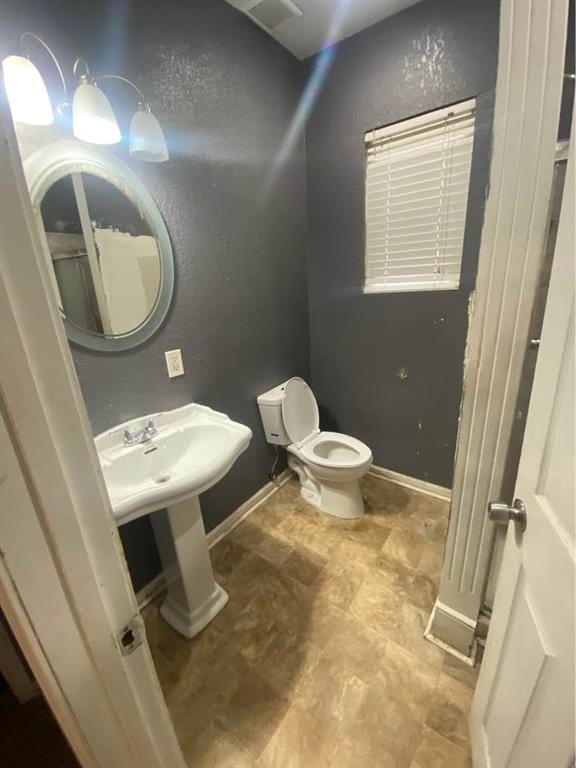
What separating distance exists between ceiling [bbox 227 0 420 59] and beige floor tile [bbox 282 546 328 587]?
103 inches

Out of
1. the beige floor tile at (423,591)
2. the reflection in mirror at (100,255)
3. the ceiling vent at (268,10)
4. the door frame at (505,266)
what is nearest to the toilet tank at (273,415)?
the reflection in mirror at (100,255)

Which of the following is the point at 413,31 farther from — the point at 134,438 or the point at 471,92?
the point at 134,438

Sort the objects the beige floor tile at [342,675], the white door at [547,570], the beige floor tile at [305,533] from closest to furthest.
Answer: the white door at [547,570], the beige floor tile at [342,675], the beige floor tile at [305,533]

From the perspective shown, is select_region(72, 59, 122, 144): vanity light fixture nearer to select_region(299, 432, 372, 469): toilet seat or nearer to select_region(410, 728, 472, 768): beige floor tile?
select_region(299, 432, 372, 469): toilet seat

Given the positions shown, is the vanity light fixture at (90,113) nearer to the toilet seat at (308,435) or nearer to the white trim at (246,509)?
the toilet seat at (308,435)

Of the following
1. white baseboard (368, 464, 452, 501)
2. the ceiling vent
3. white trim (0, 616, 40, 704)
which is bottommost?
white baseboard (368, 464, 452, 501)

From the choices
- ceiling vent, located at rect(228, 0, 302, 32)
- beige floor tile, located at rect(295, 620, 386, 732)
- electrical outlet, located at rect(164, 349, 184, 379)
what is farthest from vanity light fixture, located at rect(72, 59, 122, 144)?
beige floor tile, located at rect(295, 620, 386, 732)

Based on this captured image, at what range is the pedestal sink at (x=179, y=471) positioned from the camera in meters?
1.18

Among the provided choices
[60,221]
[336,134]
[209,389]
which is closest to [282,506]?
[209,389]

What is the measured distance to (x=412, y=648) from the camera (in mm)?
1212

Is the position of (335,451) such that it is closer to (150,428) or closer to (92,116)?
(150,428)

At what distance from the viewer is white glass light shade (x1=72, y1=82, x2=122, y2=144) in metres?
0.98

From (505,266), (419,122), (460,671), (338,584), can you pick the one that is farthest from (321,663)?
(419,122)

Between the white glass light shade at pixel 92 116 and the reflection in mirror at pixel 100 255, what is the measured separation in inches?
5.0
